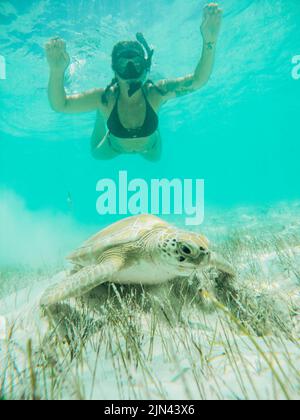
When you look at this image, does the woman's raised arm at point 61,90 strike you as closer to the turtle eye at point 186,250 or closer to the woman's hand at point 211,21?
the woman's hand at point 211,21

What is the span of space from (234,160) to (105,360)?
85.3 metres

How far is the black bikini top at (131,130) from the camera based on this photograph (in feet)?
19.3

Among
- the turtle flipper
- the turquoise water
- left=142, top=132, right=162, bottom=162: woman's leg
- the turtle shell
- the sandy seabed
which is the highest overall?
the turquoise water

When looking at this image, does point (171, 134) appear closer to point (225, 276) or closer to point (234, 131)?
point (234, 131)

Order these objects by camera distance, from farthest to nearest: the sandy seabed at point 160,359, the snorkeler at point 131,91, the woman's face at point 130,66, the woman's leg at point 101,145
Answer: the woman's leg at point 101,145, the woman's face at point 130,66, the snorkeler at point 131,91, the sandy seabed at point 160,359

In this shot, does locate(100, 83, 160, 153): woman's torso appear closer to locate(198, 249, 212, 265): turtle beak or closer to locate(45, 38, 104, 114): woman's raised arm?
locate(45, 38, 104, 114): woman's raised arm

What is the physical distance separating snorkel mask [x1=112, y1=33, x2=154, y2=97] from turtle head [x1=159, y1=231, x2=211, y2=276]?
15.4 feet

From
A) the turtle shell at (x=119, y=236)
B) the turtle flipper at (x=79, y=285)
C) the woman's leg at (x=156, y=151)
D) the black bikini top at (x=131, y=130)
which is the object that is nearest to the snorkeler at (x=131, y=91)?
the black bikini top at (x=131, y=130)

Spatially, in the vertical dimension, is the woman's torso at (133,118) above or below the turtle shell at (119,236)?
above

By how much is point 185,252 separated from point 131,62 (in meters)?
5.12

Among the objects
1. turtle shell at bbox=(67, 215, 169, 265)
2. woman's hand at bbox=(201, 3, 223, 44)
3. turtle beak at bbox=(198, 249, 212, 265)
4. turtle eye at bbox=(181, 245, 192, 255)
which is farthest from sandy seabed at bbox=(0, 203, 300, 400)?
woman's hand at bbox=(201, 3, 223, 44)

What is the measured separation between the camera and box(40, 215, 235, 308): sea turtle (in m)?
2.13

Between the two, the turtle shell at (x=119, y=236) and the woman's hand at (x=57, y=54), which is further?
the woman's hand at (x=57, y=54)

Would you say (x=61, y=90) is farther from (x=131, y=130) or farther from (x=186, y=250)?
(x=186, y=250)
